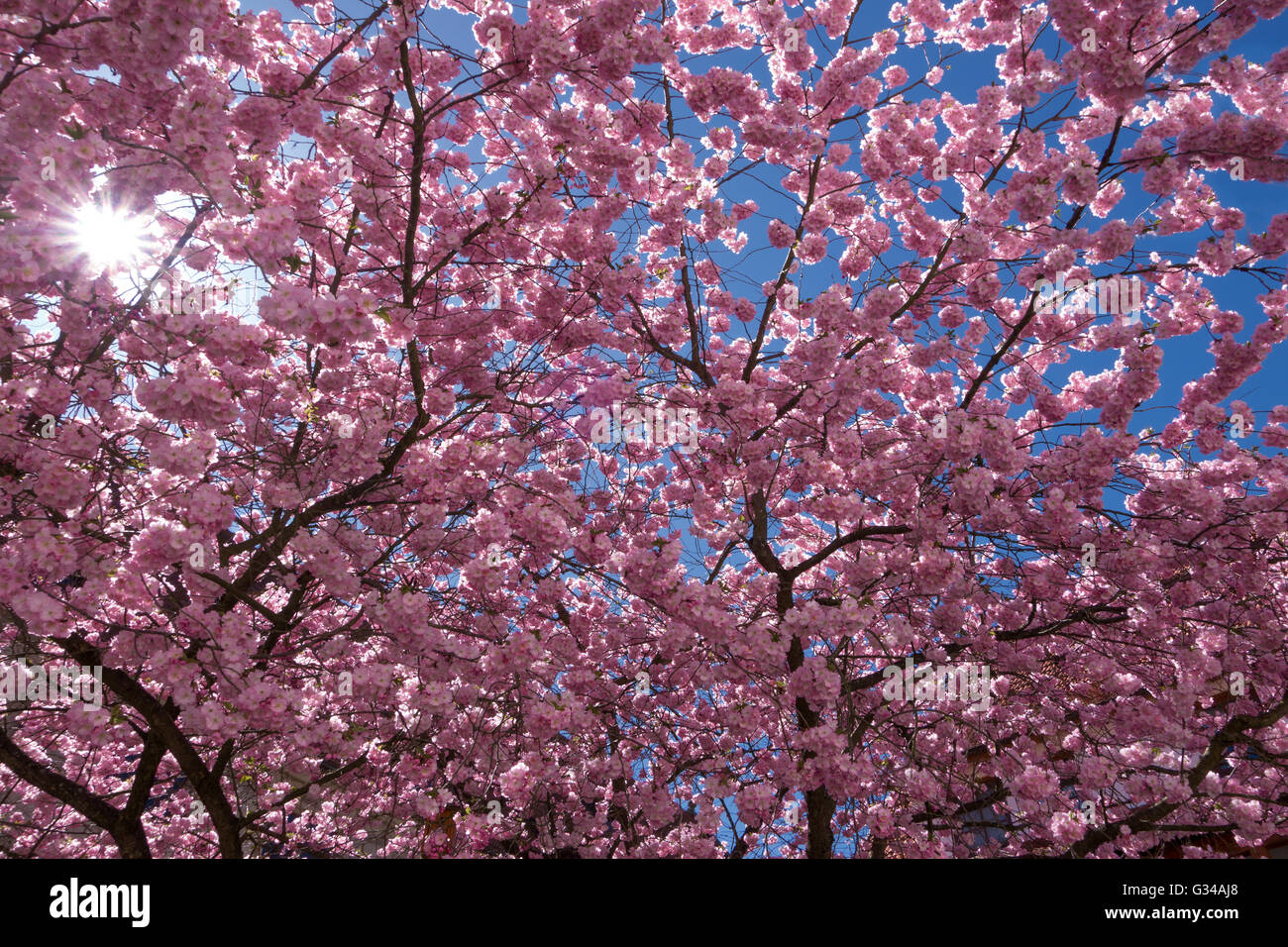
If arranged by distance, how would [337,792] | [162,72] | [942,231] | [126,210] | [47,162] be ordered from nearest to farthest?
[47,162], [162,72], [126,210], [942,231], [337,792]

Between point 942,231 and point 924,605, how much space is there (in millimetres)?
3810

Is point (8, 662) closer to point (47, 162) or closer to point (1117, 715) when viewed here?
point (47, 162)

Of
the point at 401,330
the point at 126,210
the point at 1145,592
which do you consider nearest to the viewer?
the point at 126,210

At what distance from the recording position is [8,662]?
464cm

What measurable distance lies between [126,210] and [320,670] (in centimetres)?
429

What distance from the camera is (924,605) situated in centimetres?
686

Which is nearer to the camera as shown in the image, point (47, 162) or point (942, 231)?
point (47, 162)

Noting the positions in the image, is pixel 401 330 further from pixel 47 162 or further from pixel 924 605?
pixel 924 605

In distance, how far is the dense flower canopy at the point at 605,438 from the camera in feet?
13.4

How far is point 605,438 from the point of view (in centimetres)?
612

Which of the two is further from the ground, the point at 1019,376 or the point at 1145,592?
the point at 1019,376

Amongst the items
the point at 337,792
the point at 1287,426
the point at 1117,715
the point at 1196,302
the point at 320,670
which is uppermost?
the point at 1196,302

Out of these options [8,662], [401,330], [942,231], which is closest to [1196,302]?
[942,231]

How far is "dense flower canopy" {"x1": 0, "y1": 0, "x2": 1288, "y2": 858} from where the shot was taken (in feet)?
13.4
